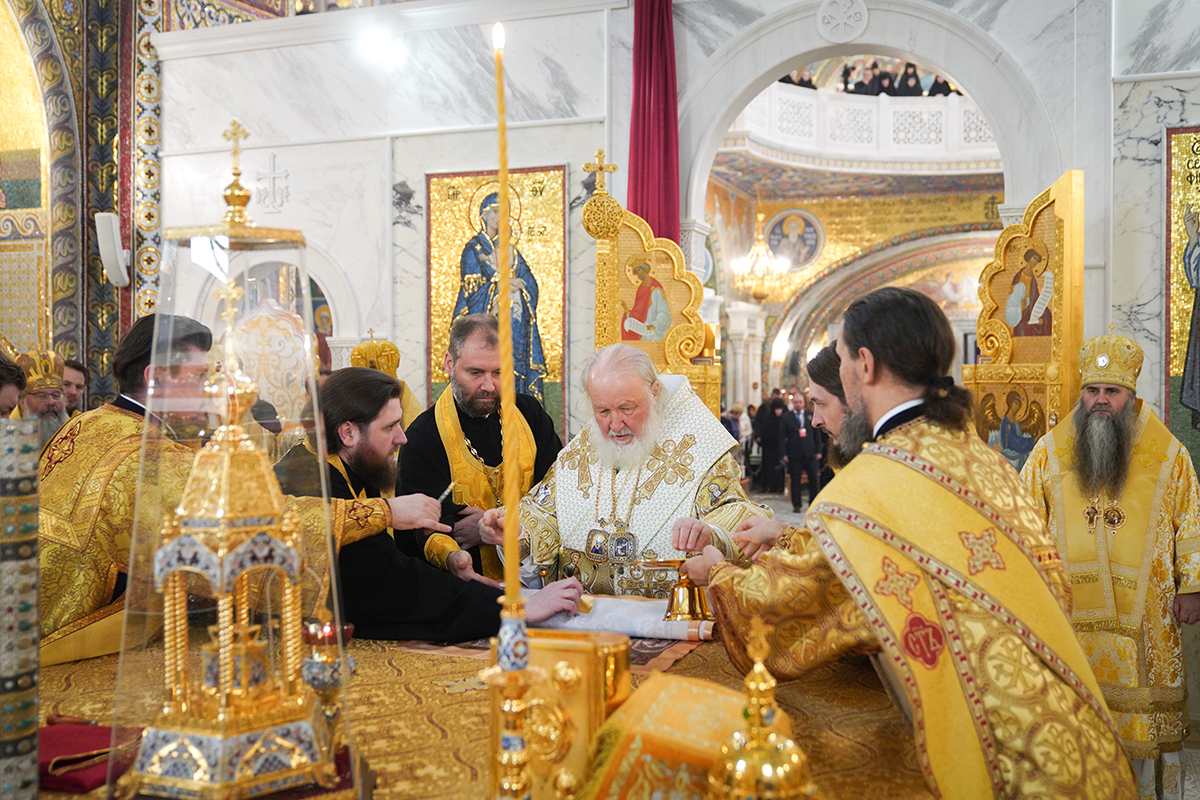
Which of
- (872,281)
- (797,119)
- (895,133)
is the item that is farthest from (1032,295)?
(872,281)

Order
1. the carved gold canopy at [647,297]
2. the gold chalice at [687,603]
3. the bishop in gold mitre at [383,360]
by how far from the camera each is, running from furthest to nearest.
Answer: the bishop in gold mitre at [383,360], the carved gold canopy at [647,297], the gold chalice at [687,603]

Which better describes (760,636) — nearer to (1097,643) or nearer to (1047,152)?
(1097,643)

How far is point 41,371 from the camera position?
549cm

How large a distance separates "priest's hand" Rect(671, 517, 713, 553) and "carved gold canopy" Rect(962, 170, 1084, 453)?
8.69ft

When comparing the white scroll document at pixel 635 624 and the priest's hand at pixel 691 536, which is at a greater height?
the priest's hand at pixel 691 536

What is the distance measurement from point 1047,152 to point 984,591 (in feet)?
16.9

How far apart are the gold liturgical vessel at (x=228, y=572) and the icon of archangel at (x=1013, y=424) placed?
A: 439 centimetres

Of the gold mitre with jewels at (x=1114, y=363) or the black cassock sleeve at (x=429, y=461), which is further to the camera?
the gold mitre with jewels at (x=1114, y=363)

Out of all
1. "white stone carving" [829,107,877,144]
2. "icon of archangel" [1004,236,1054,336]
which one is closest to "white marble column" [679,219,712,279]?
"icon of archangel" [1004,236,1054,336]

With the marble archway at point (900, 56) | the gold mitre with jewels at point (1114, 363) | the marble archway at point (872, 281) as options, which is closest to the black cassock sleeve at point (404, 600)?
the gold mitre with jewels at point (1114, 363)

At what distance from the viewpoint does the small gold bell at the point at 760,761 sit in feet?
3.74

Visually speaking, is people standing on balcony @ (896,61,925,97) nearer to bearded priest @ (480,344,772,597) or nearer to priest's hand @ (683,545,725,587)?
bearded priest @ (480,344,772,597)

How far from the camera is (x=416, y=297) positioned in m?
7.55

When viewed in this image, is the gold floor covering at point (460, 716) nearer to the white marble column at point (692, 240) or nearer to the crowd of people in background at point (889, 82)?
the white marble column at point (692, 240)
